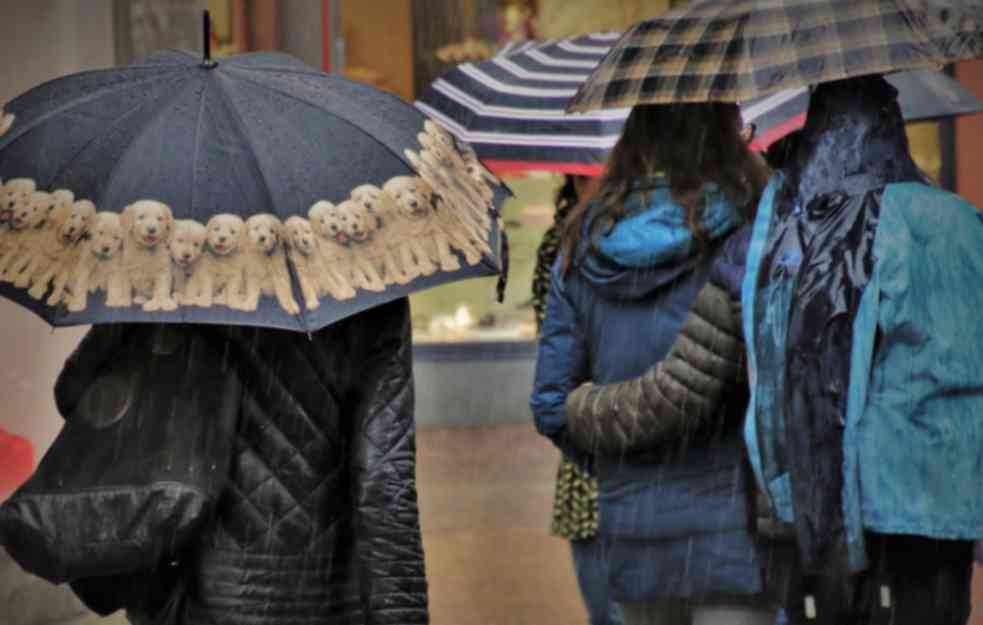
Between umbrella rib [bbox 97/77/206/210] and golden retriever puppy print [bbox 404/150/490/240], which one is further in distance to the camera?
golden retriever puppy print [bbox 404/150/490/240]

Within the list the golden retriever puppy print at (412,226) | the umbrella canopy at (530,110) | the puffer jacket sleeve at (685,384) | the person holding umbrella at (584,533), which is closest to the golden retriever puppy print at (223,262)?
the golden retriever puppy print at (412,226)

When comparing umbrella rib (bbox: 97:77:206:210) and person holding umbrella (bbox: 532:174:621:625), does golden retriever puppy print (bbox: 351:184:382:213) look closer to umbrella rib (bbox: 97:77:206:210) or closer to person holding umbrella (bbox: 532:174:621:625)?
umbrella rib (bbox: 97:77:206:210)

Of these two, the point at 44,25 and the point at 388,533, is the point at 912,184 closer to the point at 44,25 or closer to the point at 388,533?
the point at 388,533

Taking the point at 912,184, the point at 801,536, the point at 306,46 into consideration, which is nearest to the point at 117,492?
the point at 801,536

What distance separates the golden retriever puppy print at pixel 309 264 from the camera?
14.1 ft

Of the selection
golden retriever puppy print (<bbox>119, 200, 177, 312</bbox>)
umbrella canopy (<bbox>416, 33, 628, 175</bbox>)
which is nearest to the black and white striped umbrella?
umbrella canopy (<bbox>416, 33, 628, 175</bbox>)

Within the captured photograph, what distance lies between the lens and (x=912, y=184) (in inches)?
178

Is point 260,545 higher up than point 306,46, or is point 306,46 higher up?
point 306,46

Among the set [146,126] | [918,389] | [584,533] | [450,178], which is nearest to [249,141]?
[146,126]

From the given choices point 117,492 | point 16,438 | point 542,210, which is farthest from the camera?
point 542,210

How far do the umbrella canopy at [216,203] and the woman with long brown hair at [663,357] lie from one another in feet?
2.12

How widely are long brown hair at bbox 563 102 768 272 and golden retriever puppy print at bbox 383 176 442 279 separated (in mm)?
819

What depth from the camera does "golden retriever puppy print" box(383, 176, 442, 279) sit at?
448 cm

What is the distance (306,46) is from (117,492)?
5175mm
